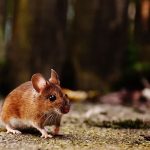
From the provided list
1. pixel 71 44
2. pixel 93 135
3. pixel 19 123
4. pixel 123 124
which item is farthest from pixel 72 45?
pixel 19 123

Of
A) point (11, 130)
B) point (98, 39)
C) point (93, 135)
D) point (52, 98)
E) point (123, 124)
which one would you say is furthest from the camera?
point (98, 39)

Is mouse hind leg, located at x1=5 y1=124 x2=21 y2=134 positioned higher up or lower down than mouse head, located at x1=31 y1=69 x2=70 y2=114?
lower down

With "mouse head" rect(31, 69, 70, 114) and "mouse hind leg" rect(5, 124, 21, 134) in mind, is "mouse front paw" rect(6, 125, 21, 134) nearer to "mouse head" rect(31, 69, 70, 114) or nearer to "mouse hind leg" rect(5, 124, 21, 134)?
"mouse hind leg" rect(5, 124, 21, 134)

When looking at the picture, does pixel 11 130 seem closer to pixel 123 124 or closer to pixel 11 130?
pixel 11 130

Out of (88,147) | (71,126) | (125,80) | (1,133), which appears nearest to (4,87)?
(125,80)

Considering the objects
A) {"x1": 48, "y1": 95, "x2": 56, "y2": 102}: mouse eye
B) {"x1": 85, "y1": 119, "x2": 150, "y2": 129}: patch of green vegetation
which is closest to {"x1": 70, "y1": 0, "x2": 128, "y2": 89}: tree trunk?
{"x1": 85, "y1": 119, "x2": 150, "y2": 129}: patch of green vegetation

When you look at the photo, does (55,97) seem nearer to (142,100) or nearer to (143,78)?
(142,100)
